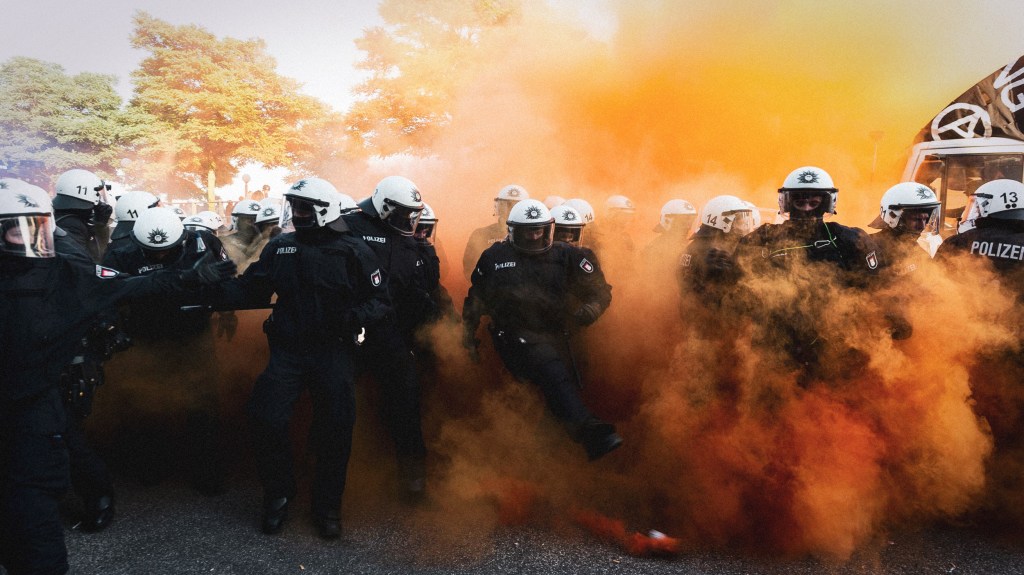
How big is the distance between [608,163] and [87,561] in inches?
479

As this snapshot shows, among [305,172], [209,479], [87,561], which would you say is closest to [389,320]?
[209,479]

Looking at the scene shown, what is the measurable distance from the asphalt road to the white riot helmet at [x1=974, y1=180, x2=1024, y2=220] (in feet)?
7.42

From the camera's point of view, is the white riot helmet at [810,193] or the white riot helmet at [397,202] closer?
the white riot helmet at [810,193]

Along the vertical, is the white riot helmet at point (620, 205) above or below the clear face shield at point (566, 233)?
above

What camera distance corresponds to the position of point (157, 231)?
173 inches

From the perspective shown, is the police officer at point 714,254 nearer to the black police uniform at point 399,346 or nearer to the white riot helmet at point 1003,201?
the white riot helmet at point 1003,201

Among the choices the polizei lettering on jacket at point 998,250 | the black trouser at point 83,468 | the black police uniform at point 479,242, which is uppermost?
the polizei lettering on jacket at point 998,250

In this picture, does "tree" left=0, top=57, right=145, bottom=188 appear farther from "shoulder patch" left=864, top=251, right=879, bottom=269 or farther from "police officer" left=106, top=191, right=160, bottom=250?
"shoulder patch" left=864, top=251, right=879, bottom=269

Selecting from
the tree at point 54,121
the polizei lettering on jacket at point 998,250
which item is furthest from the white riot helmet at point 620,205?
the tree at point 54,121

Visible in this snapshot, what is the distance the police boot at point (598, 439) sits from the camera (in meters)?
3.86

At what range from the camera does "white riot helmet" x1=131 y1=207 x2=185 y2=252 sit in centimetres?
438

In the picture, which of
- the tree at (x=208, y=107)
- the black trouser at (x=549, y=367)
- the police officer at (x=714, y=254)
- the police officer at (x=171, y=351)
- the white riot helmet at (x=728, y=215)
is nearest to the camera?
the black trouser at (x=549, y=367)

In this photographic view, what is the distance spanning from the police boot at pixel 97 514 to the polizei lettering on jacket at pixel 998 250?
630cm

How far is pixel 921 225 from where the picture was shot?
464cm
